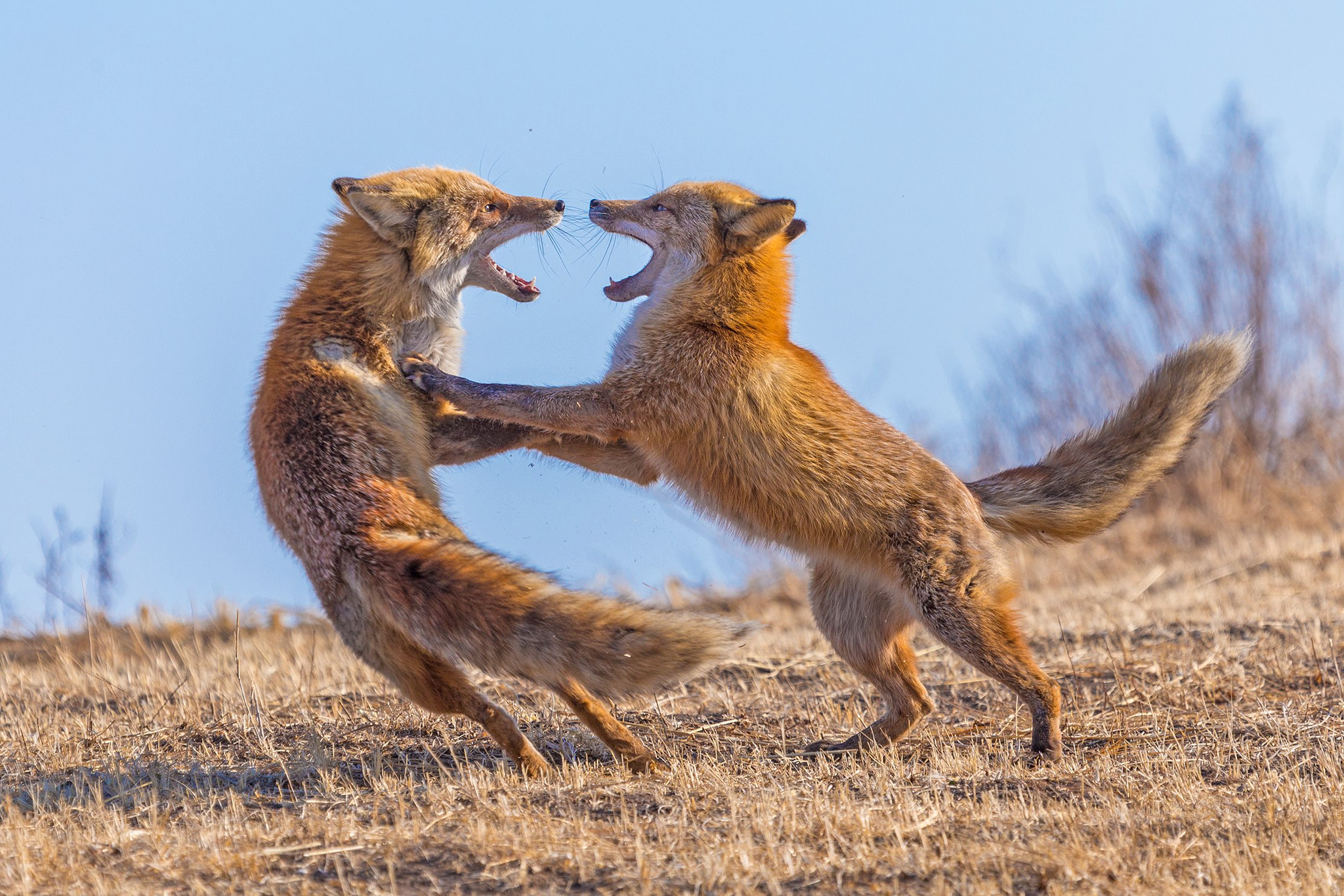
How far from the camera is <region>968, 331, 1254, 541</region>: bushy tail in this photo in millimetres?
6035

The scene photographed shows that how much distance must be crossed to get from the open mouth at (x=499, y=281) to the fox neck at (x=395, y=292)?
0.22 meters

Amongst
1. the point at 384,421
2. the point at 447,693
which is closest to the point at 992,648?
the point at 447,693

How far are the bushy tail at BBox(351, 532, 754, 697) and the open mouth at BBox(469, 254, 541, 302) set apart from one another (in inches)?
71.8

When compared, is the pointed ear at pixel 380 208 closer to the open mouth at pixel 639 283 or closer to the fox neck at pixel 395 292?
the fox neck at pixel 395 292

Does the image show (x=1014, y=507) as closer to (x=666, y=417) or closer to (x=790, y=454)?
(x=790, y=454)

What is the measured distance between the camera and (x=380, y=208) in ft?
→ 18.5

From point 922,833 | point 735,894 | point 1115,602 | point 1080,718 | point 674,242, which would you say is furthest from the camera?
point 1115,602

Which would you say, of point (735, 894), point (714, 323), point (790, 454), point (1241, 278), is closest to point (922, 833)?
point (735, 894)

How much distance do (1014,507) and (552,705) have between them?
265 cm

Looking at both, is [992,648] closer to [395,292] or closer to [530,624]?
[530,624]

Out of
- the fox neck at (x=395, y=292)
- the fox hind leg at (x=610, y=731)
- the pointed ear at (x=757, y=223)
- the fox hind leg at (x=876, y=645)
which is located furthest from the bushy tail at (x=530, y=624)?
the pointed ear at (x=757, y=223)

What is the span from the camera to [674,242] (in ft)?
21.3

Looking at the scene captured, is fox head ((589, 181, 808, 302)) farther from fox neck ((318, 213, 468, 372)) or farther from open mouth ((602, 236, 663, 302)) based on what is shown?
fox neck ((318, 213, 468, 372))

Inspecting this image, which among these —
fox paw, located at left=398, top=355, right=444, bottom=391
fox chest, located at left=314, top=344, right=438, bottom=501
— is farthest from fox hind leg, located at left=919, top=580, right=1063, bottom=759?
fox paw, located at left=398, top=355, right=444, bottom=391
